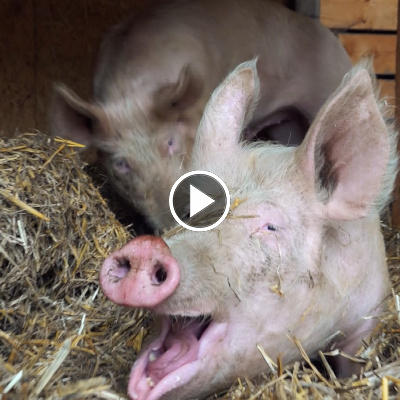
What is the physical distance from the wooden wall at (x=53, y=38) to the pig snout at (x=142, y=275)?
9.90 ft

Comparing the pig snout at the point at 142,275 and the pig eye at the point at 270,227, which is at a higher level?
the pig snout at the point at 142,275

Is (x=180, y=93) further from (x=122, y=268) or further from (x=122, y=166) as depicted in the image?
(x=122, y=268)

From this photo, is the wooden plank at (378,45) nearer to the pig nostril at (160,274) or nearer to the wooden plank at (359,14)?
the wooden plank at (359,14)

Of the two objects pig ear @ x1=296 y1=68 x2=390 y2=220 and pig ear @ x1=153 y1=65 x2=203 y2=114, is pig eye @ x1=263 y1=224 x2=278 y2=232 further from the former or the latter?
pig ear @ x1=153 y1=65 x2=203 y2=114

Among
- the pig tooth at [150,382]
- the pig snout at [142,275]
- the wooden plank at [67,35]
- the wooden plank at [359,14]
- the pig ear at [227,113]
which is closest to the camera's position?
the pig snout at [142,275]

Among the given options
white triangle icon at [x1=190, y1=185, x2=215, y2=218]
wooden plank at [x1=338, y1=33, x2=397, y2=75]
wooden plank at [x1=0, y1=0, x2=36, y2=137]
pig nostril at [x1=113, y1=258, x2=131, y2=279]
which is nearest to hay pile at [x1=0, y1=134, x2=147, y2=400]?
pig nostril at [x1=113, y1=258, x2=131, y2=279]

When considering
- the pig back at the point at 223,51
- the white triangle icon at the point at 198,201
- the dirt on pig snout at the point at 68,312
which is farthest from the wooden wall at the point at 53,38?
the white triangle icon at the point at 198,201

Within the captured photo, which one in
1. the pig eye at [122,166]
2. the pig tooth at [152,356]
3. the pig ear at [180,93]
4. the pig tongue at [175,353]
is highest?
the pig tongue at [175,353]

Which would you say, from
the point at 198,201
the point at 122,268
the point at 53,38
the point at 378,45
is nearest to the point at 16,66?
the point at 53,38

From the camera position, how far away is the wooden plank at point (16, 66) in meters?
4.65

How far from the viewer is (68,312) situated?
102 inches

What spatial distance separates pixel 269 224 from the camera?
2016mm

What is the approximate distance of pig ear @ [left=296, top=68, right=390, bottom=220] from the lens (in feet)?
6.66
